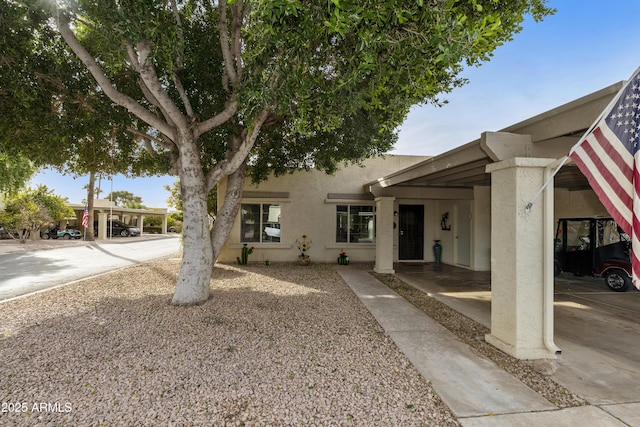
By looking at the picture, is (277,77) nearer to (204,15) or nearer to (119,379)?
(204,15)

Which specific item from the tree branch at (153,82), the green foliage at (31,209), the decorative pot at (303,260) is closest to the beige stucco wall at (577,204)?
the decorative pot at (303,260)

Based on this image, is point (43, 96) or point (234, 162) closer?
point (43, 96)

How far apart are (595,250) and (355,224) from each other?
722 centimetres

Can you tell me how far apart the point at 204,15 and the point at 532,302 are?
8.14 m

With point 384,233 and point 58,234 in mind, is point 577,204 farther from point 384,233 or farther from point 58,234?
point 58,234

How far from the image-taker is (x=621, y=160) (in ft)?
9.55

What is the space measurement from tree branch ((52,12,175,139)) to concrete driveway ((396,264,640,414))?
21.9 feet

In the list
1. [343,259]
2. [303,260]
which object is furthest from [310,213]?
[343,259]

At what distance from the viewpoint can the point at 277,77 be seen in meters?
4.66

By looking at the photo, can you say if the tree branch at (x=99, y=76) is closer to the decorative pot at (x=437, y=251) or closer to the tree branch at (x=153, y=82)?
the tree branch at (x=153, y=82)

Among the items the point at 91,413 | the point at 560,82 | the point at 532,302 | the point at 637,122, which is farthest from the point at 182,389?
the point at 560,82

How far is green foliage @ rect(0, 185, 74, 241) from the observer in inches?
783

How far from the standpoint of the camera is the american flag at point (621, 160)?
2789mm

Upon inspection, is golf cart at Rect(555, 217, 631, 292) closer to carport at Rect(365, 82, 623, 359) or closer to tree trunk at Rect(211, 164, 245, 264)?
carport at Rect(365, 82, 623, 359)
